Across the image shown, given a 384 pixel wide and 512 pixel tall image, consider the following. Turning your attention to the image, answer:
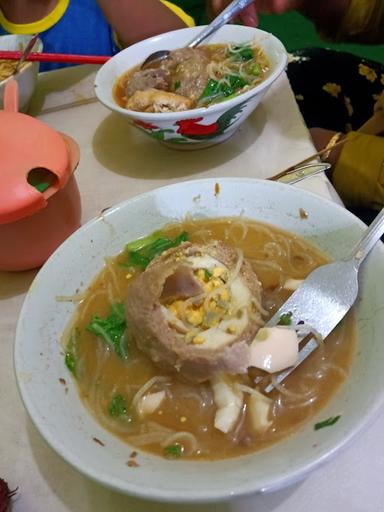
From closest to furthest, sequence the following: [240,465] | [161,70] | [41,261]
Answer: [240,465] → [41,261] → [161,70]

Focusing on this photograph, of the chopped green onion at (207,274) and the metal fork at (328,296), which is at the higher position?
the metal fork at (328,296)

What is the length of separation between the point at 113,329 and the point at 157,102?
2.48 ft

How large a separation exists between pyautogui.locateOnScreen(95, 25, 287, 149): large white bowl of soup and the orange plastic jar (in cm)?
31

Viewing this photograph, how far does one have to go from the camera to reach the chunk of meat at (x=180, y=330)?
801 mm

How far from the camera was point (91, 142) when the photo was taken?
1.68 meters

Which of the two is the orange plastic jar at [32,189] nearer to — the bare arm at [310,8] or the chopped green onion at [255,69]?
the chopped green onion at [255,69]

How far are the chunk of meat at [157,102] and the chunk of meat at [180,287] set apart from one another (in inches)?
27.0

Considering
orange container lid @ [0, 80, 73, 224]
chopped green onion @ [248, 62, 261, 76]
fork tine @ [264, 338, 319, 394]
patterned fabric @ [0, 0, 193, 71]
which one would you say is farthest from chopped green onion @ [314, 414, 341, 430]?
patterned fabric @ [0, 0, 193, 71]

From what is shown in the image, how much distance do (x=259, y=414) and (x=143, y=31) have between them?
70.3 inches

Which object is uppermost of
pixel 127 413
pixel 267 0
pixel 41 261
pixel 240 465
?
pixel 267 0

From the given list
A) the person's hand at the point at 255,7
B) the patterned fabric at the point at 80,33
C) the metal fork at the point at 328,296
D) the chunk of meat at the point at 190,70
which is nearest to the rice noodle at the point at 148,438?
the metal fork at the point at 328,296

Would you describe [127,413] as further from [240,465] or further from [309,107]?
[309,107]

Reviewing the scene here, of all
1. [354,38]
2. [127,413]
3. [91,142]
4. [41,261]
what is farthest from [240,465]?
[354,38]

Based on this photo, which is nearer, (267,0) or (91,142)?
(91,142)
